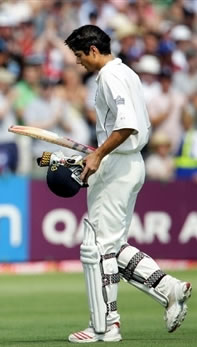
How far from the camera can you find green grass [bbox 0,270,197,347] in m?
7.36

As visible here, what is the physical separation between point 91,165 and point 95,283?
737 mm

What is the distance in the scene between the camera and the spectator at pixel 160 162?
14.6 metres

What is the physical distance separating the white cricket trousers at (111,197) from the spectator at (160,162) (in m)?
7.47

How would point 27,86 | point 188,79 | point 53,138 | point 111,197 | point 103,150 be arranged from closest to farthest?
point 103,150, point 111,197, point 53,138, point 27,86, point 188,79

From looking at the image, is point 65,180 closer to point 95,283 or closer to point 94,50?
point 95,283

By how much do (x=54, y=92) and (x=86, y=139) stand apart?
2.47 ft

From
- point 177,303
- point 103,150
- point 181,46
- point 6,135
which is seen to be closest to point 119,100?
point 103,150

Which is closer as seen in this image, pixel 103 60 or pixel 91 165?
pixel 91 165

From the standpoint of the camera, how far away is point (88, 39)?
23.2 feet

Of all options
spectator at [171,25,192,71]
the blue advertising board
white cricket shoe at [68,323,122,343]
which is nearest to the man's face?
white cricket shoe at [68,323,122,343]

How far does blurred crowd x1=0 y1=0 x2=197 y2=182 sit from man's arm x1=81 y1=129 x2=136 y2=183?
696cm

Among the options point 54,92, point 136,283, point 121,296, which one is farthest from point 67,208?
point 136,283

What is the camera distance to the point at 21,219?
1406cm

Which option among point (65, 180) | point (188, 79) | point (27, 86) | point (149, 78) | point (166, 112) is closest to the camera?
point (65, 180)
